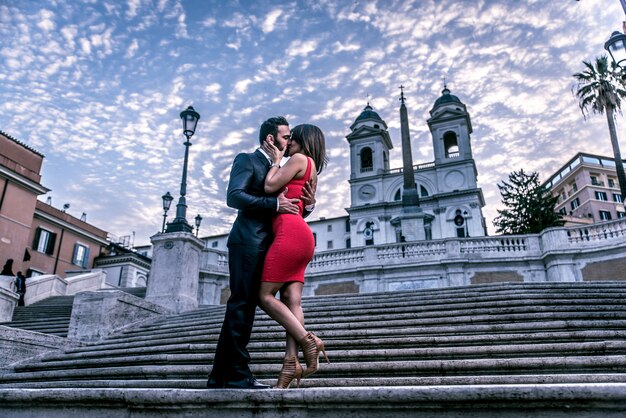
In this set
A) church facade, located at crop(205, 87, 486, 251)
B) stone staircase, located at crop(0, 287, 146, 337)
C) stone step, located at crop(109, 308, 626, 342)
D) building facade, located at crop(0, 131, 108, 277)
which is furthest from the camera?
church facade, located at crop(205, 87, 486, 251)

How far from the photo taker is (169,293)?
11320 millimetres

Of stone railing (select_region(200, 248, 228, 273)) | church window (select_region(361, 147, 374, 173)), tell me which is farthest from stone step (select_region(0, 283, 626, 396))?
church window (select_region(361, 147, 374, 173))

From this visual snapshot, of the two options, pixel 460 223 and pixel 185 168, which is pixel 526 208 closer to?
pixel 460 223

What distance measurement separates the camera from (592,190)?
222 feet

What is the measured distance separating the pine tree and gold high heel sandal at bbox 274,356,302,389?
125 ft

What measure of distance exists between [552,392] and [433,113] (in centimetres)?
4917

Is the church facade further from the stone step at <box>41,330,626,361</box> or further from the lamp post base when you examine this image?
the stone step at <box>41,330,626,361</box>

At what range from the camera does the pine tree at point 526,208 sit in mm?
37266

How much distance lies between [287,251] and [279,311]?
0.43 metres

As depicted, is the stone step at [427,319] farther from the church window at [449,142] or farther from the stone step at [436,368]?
the church window at [449,142]

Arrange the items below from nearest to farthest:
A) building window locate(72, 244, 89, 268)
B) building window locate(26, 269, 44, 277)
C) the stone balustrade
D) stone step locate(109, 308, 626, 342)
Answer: stone step locate(109, 308, 626, 342) < the stone balustrade < building window locate(26, 269, 44, 277) < building window locate(72, 244, 89, 268)

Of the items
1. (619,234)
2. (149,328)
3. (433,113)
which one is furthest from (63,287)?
(433,113)

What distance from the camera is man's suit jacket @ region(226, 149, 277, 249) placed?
3.29m

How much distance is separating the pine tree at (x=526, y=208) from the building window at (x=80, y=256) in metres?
35.2
